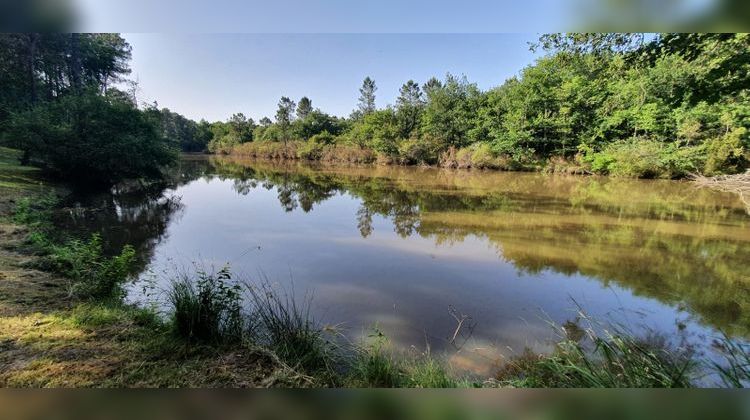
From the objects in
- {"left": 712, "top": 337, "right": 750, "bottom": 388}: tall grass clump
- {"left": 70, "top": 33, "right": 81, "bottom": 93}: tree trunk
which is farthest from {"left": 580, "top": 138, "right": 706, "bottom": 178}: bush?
{"left": 70, "top": 33, "right": 81, "bottom": 93}: tree trunk

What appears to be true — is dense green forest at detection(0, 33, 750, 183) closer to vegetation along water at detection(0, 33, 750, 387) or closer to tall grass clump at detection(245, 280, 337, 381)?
vegetation along water at detection(0, 33, 750, 387)

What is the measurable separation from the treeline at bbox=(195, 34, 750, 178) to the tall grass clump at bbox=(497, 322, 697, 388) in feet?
7.93

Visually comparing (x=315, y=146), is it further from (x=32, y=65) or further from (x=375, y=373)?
(x=375, y=373)

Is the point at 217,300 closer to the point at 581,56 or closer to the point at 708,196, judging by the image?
the point at 581,56

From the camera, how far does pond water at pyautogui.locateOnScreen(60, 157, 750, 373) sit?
4.45m

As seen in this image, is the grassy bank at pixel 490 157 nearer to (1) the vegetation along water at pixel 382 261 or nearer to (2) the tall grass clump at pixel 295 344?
(1) the vegetation along water at pixel 382 261

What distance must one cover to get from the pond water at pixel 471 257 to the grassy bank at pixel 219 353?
61cm

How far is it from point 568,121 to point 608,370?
26739 millimetres

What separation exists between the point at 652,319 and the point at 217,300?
5.07 metres

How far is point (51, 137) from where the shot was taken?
457 inches

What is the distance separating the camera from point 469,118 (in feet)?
107

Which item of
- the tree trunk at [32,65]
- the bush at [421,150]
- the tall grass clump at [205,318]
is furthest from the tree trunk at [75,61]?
the tall grass clump at [205,318]

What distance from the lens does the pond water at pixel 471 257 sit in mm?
4453
